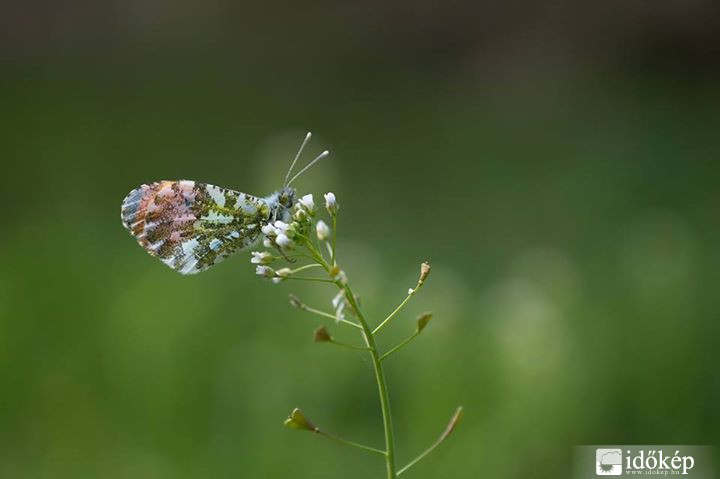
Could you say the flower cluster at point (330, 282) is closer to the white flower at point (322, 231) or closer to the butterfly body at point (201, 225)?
the white flower at point (322, 231)

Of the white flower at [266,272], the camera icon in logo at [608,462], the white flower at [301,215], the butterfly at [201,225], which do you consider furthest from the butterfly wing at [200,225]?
the camera icon in logo at [608,462]

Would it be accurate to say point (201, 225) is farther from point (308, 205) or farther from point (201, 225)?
point (308, 205)

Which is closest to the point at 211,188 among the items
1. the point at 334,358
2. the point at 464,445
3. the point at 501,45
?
the point at 464,445

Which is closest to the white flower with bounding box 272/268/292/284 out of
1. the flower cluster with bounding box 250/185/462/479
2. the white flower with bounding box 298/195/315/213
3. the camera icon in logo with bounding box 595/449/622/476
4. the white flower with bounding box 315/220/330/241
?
the flower cluster with bounding box 250/185/462/479

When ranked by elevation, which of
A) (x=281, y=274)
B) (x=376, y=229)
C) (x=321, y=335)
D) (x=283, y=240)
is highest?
(x=376, y=229)

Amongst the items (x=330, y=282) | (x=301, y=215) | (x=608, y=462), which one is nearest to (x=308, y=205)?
(x=301, y=215)

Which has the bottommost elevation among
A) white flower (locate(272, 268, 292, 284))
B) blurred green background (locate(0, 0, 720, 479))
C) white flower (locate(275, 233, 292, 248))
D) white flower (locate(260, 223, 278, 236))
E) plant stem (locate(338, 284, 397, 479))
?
plant stem (locate(338, 284, 397, 479))

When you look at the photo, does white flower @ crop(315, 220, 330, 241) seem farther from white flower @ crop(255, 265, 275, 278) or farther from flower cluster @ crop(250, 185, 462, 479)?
white flower @ crop(255, 265, 275, 278)

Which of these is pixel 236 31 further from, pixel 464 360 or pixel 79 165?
pixel 464 360
